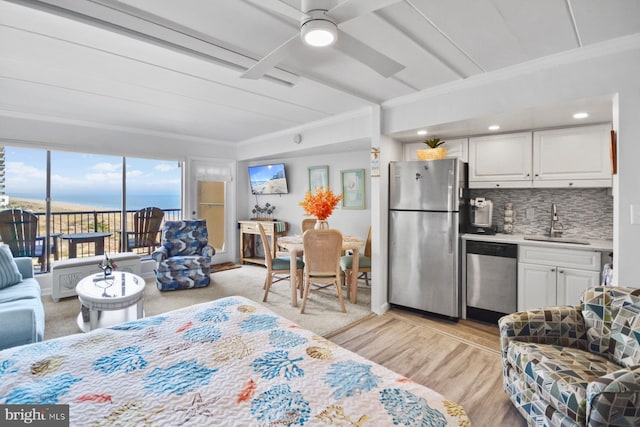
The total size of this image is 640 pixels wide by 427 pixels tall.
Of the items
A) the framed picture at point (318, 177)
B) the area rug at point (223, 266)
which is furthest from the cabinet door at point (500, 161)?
the area rug at point (223, 266)

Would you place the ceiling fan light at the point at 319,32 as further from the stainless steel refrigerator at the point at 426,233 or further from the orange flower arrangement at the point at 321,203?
the orange flower arrangement at the point at 321,203

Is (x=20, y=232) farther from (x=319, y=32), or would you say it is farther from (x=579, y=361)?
(x=579, y=361)

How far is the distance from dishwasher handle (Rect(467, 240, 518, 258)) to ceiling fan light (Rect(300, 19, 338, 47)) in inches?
103

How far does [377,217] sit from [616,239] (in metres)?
1.96

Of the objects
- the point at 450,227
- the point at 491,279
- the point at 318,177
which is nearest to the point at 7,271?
the point at 318,177

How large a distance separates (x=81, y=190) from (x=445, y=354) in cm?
645

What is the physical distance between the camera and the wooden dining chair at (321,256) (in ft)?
10.9

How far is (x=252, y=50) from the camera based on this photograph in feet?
7.14

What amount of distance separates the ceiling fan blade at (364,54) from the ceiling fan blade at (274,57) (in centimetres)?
23

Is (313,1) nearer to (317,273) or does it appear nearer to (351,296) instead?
(317,273)

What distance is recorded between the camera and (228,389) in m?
1.04

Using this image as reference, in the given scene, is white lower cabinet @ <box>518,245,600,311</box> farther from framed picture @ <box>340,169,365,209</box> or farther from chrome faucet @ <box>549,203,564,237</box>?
framed picture @ <box>340,169,365,209</box>

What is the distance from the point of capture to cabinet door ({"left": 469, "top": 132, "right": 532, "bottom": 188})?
123 inches

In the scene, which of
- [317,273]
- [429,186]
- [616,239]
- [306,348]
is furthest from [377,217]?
[306,348]
